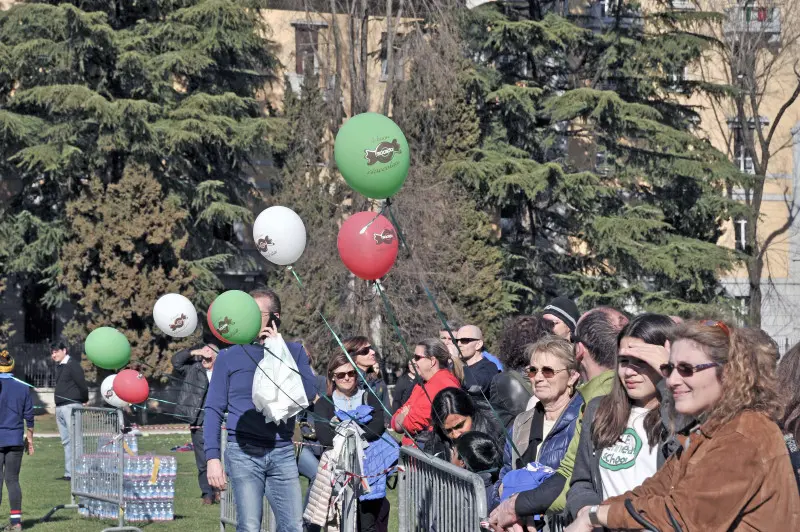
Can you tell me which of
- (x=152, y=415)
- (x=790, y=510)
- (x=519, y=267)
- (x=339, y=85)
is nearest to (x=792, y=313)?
(x=519, y=267)

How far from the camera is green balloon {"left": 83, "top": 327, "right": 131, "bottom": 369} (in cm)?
1091

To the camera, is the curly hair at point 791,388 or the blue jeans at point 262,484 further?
the blue jeans at point 262,484

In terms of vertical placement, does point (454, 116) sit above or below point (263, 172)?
above

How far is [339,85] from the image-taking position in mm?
32375

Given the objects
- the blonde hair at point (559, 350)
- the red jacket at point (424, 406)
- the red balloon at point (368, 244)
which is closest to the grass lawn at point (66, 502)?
the red jacket at point (424, 406)

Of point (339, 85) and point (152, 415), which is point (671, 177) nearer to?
point (339, 85)

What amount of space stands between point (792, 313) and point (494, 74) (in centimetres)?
1377

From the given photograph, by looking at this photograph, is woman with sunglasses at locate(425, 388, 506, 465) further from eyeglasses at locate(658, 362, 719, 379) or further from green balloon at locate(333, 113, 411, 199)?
eyeglasses at locate(658, 362, 719, 379)

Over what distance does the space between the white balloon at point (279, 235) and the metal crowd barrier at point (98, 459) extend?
12.2ft

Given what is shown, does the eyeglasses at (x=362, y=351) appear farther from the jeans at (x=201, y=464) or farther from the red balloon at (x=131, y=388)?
the jeans at (x=201, y=464)

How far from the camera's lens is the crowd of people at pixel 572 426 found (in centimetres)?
394

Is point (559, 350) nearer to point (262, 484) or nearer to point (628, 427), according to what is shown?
point (628, 427)

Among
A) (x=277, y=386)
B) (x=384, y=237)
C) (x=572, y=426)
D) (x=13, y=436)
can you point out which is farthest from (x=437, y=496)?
(x=13, y=436)

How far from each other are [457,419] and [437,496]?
3.16ft
